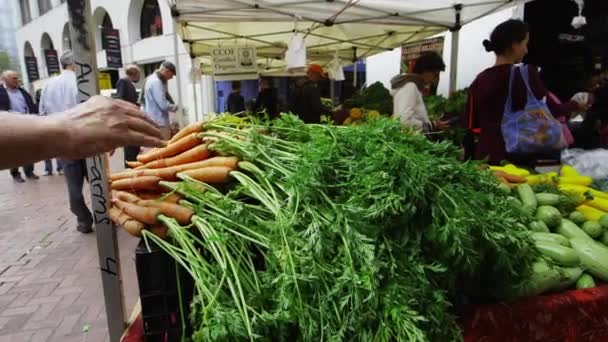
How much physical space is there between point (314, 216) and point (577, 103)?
318cm

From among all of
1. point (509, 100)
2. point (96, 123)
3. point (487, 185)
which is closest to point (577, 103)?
point (509, 100)

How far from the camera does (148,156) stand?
222 cm

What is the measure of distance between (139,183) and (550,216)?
225 cm

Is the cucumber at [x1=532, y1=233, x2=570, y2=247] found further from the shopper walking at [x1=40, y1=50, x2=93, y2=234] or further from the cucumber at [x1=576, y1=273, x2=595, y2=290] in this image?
the shopper walking at [x1=40, y1=50, x2=93, y2=234]

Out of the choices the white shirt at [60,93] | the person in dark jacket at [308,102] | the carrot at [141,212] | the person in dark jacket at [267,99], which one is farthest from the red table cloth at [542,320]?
the person in dark jacket at [267,99]

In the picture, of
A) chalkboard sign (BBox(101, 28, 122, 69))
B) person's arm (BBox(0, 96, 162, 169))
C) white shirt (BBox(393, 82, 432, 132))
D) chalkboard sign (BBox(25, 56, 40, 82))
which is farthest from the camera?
chalkboard sign (BBox(25, 56, 40, 82))

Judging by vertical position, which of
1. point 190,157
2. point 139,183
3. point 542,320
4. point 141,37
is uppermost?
point 141,37

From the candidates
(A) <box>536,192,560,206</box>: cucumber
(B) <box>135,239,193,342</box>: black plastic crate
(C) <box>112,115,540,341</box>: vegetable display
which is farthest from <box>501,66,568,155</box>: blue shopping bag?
(B) <box>135,239,193,342</box>: black plastic crate

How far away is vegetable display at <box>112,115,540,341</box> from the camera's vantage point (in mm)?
1238

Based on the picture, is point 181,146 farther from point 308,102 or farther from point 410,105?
point 308,102

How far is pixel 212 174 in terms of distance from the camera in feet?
6.03

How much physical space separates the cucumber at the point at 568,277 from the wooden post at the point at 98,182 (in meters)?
2.18

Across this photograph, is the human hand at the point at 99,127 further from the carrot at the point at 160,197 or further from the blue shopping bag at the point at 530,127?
the blue shopping bag at the point at 530,127

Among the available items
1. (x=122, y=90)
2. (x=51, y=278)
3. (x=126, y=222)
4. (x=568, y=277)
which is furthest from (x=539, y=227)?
(x=122, y=90)
